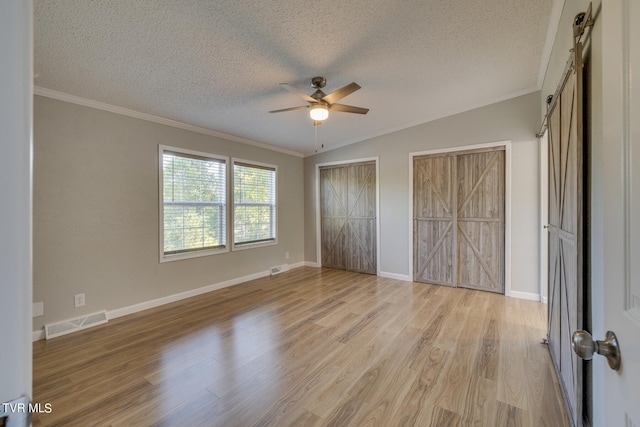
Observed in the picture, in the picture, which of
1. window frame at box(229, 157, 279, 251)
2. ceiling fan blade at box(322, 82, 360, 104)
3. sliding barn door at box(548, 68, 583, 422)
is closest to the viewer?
sliding barn door at box(548, 68, 583, 422)

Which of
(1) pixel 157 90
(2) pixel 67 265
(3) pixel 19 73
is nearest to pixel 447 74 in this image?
(1) pixel 157 90

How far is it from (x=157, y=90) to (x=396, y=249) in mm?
4228

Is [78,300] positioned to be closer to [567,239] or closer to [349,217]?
[349,217]

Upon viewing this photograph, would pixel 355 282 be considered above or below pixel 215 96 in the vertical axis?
below

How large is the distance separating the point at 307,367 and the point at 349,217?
143 inches

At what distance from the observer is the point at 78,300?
3.03 meters

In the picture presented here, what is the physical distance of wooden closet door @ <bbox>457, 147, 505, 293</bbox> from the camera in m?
4.08

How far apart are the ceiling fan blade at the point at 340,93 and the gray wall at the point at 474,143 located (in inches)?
98.1

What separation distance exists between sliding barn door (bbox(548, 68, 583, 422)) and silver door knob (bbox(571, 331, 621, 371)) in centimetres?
111

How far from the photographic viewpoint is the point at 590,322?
4.86ft

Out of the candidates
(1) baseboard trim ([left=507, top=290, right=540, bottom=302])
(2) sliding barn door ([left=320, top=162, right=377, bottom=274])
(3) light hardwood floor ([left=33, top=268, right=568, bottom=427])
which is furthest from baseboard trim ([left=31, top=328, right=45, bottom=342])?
(1) baseboard trim ([left=507, top=290, right=540, bottom=302])

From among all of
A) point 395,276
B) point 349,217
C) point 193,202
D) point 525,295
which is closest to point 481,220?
point 525,295

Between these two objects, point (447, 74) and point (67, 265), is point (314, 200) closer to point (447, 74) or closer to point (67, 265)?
point (447, 74)

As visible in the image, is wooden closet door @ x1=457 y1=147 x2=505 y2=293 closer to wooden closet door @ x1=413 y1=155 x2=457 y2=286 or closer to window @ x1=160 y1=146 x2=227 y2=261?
wooden closet door @ x1=413 y1=155 x2=457 y2=286
